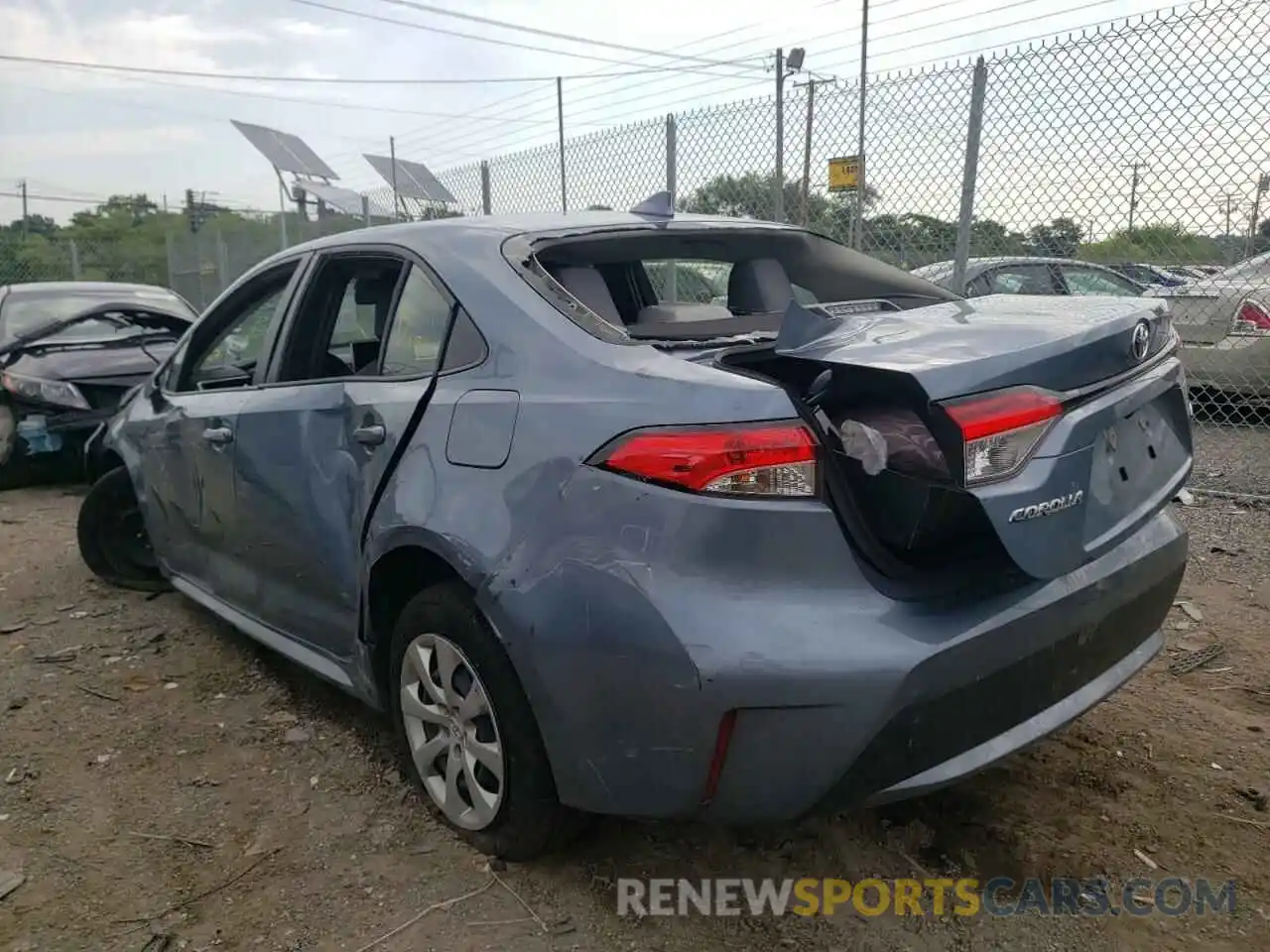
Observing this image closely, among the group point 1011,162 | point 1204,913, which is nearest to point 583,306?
point 1204,913

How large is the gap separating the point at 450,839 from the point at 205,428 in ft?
5.69

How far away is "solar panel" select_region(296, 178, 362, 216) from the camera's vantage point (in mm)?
12039

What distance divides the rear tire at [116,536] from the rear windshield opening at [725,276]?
9.19 feet

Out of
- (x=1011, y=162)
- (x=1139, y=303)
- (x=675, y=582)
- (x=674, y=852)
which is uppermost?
(x=1011, y=162)

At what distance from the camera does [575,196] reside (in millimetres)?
8086

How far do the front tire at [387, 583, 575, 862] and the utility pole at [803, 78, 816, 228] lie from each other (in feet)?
15.5

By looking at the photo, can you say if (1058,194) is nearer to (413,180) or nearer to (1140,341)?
(1140,341)

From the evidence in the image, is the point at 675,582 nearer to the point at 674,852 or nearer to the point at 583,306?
the point at 583,306

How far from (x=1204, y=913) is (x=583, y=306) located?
191 cm

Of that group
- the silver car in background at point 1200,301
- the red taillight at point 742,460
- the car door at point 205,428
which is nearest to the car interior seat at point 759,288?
the red taillight at point 742,460

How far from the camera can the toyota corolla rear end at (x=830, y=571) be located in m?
1.74

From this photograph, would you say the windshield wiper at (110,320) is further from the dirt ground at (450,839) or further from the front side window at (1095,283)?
the front side window at (1095,283)

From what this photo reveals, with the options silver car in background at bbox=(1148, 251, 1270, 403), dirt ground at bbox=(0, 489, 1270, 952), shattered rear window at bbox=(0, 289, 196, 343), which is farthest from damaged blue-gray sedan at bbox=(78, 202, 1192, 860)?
shattered rear window at bbox=(0, 289, 196, 343)

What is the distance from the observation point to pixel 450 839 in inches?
97.0
